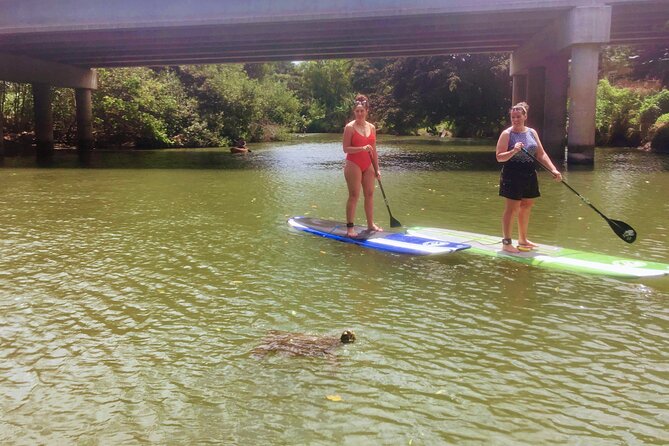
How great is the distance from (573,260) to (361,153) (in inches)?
120

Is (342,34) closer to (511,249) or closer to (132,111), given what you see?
(132,111)

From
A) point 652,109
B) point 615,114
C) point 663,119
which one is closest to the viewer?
point 663,119

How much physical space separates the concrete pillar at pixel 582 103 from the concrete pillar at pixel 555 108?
498 centimetres

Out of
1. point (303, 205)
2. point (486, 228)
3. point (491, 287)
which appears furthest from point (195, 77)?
point (491, 287)

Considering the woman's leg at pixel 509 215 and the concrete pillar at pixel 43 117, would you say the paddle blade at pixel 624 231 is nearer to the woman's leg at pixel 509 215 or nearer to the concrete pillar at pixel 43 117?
the woman's leg at pixel 509 215

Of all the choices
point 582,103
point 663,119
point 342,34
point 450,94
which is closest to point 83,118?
point 342,34

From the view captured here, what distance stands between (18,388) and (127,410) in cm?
85

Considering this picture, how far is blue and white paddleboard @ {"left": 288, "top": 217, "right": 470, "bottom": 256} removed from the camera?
7034mm

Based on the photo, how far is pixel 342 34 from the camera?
25.0m

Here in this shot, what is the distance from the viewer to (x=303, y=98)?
270 feet

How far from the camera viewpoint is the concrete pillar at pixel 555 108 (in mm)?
25859

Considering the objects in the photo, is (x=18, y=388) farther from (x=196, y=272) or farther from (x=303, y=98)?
(x=303, y=98)

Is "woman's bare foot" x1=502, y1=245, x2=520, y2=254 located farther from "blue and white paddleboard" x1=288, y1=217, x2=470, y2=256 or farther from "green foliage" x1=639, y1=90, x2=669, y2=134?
"green foliage" x1=639, y1=90, x2=669, y2=134

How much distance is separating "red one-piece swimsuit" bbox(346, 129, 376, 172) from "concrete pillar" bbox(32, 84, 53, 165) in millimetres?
27905
